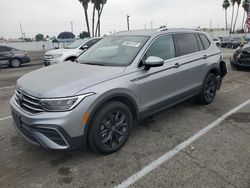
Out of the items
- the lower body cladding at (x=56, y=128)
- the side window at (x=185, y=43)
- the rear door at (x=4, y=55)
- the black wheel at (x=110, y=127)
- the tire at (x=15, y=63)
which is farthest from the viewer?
the tire at (x=15, y=63)

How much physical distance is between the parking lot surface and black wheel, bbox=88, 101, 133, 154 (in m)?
0.16

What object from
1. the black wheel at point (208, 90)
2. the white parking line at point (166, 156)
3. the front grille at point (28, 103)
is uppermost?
the front grille at point (28, 103)

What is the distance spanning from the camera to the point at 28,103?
119 inches

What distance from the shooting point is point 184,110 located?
5172 millimetres

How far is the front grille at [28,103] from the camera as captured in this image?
2875mm

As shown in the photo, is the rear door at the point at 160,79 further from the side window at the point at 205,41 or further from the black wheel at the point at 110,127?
the side window at the point at 205,41

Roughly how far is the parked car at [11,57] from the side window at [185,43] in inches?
485

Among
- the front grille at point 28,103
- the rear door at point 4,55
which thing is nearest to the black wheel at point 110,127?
the front grille at point 28,103

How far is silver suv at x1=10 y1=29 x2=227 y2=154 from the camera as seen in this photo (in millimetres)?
2826

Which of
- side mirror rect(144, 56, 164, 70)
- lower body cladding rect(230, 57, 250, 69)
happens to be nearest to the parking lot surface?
side mirror rect(144, 56, 164, 70)

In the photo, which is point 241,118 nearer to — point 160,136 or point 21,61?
point 160,136

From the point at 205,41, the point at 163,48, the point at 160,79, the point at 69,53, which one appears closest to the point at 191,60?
the point at 163,48

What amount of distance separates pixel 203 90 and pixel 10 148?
396 centimetres

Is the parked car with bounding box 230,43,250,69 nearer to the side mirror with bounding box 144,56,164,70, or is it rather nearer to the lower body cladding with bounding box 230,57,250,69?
the lower body cladding with bounding box 230,57,250,69
